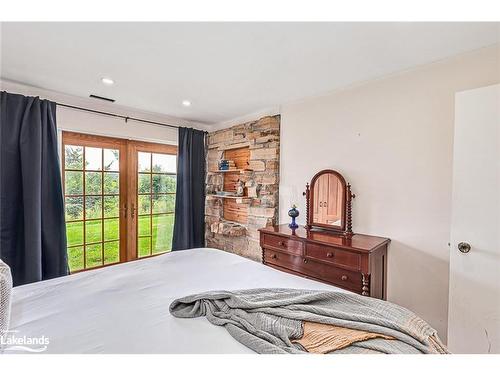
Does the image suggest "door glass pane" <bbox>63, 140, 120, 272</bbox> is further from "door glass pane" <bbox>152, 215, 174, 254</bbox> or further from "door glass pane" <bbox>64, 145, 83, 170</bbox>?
"door glass pane" <bbox>152, 215, 174, 254</bbox>

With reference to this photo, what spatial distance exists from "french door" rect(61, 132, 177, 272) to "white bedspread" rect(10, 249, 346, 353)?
162cm

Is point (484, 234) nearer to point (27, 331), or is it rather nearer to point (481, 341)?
point (481, 341)

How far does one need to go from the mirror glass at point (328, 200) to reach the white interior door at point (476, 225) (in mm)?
892

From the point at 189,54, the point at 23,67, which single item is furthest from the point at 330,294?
the point at 23,67

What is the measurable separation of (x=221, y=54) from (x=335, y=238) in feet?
5.69

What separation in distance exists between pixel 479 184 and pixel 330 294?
1.20m

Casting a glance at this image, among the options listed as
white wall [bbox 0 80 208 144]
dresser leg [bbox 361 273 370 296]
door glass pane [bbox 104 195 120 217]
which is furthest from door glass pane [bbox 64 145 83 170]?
dresser leg [bbox 361 273 370 296]

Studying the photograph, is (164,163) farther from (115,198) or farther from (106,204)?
(106,204)

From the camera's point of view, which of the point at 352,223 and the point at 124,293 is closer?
the point at 124,293

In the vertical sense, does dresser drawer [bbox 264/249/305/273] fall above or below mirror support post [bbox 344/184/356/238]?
below

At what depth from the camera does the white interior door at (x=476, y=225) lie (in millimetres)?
1479

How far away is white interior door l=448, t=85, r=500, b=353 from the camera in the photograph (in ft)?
4.85

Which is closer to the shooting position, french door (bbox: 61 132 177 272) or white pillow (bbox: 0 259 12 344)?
white pillow (bbox: 0 259 12 344)

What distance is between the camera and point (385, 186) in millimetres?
2139
